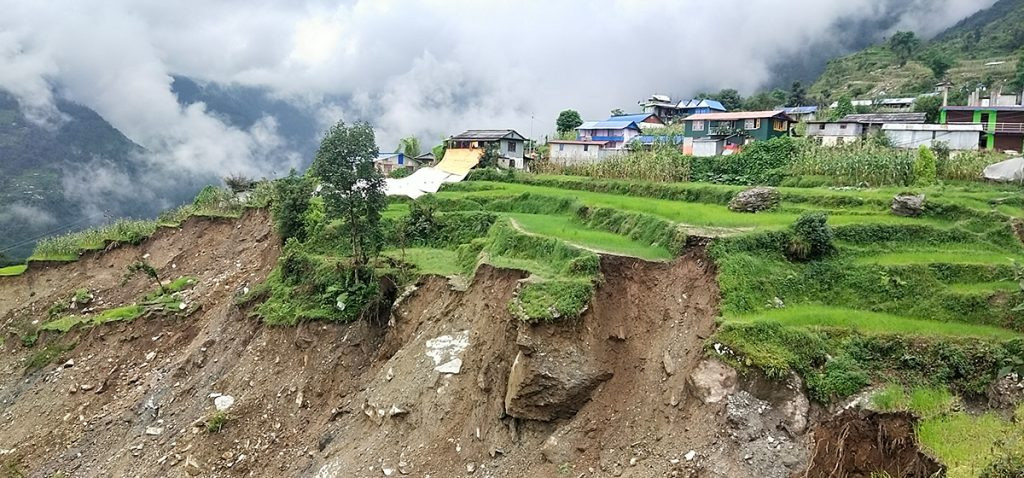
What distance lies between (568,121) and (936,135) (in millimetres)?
32713

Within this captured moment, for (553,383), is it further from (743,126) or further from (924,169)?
(743,126)

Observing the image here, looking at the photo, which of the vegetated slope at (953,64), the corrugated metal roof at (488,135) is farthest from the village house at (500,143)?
the vegetated slope at (953,64)

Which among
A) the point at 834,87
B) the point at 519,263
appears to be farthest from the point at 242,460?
the point at 834,87

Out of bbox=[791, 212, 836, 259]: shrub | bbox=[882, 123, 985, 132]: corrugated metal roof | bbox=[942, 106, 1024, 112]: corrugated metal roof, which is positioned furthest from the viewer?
bbox=[942, 106, 1024, 112]: corrugated metal roof

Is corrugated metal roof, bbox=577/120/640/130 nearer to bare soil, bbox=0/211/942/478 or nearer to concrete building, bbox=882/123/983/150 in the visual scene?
concrete building, bbox=882/123/983/150

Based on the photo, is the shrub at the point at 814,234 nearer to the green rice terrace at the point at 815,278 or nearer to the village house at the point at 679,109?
the green rice terrace at the point at 815,278

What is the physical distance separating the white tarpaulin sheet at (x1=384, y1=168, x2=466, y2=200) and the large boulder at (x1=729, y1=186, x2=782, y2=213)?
55.7 ft

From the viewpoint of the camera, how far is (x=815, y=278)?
17.2 m

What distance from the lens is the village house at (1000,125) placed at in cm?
3578

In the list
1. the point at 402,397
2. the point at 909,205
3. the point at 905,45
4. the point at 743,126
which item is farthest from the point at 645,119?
the point at 905,45

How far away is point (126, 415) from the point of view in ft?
74.0

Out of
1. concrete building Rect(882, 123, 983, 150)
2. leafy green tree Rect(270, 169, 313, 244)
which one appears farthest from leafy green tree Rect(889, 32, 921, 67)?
leafy green tree Rect(270, 169, 313, 244)

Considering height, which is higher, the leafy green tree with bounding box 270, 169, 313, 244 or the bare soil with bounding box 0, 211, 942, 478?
the leafy green tree with bounding box 270, 169, 313, 244

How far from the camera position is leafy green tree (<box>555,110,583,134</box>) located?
2495 inches
